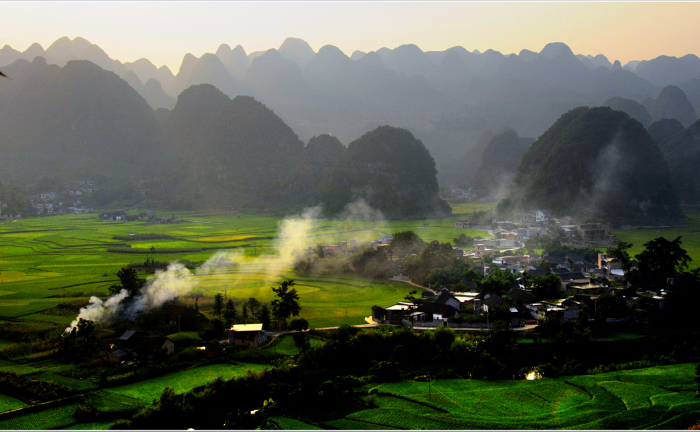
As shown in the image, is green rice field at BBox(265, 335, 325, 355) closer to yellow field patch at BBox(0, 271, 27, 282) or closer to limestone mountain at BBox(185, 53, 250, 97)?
yellow field patch at BBox(0, 271, 27, 282)

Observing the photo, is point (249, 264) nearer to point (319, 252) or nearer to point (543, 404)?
point (319, 252)

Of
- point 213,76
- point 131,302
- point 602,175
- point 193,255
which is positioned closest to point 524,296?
point 131,302

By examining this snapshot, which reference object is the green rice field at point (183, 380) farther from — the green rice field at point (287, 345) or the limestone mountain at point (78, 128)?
the limestone mountain at point (78, 128)

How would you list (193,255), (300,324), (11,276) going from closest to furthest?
(300,324) < (11,276) < (193,255)

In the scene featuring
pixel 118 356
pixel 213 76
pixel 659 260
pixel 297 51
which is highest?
pixel 297 51

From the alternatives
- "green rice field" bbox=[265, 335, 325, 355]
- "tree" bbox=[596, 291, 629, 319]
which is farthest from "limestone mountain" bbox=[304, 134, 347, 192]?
"green rice field" bbox=[265, 335, 325, 355]

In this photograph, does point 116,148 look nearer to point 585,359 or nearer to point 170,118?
point 170,118
